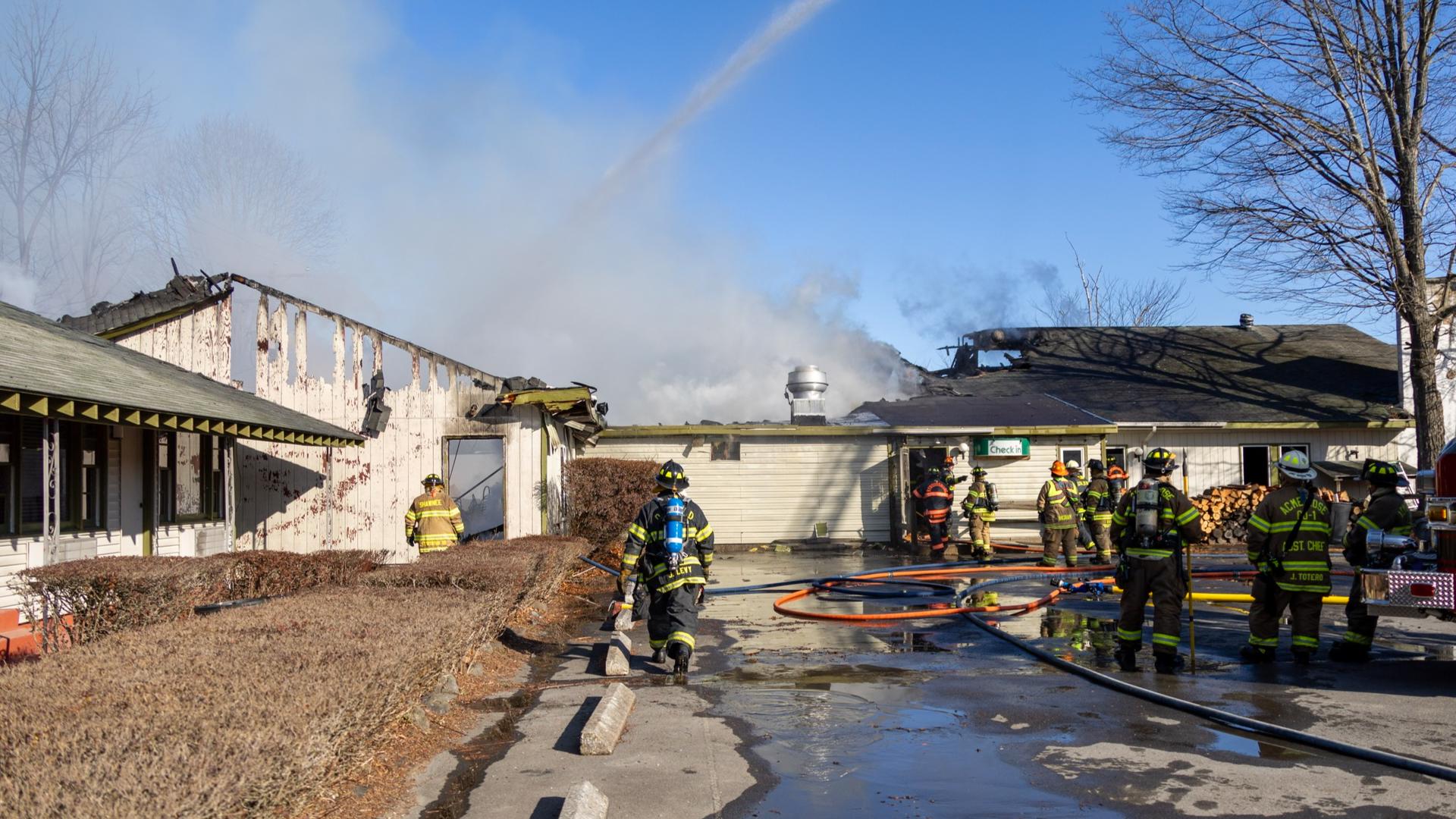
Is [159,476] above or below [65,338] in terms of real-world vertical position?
below

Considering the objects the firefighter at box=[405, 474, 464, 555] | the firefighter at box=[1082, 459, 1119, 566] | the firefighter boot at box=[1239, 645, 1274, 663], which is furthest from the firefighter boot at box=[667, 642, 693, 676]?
the firefighter at box=[1082, 459, 1119, 566]

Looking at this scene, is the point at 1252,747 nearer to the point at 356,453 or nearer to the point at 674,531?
the point at 674,531

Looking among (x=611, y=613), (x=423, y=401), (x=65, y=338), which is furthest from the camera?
(x=423, y=401)

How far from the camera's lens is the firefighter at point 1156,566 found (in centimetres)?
793

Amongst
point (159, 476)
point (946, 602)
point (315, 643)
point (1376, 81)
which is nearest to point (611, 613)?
point (946, 602)

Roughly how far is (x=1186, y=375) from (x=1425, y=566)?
1876cm

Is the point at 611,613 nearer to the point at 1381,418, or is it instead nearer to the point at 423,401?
the point at 423,401

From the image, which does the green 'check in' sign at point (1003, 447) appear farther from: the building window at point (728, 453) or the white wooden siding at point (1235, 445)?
the building window at point (728, 453)

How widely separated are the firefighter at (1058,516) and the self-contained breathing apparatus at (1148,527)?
23.4 ft

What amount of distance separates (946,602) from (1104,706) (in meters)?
5.33

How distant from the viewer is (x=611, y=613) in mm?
9789

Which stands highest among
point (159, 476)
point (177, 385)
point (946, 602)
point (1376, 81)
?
point (1376, 81)

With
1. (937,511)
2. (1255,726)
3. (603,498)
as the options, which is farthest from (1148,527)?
(937,511)

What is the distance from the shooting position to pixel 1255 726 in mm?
5848
